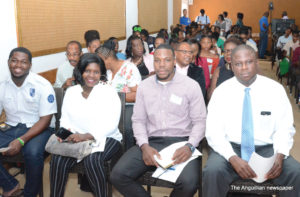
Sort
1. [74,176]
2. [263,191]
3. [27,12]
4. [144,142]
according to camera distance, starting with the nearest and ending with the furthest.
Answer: [263,191] < [144,142] < [74,176] < [27,12]

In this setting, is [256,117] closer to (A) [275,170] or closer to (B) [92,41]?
(A) [275,170]

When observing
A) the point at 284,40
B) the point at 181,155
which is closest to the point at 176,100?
the point at 181,155

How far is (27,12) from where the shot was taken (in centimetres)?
391

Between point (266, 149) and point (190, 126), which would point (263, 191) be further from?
point (190, 126)

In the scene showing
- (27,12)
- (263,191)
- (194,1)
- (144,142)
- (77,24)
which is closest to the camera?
(263,191)

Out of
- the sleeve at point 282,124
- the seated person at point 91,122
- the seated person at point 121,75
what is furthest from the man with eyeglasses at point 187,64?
the sleeve at point 282,124

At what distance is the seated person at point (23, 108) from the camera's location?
2.85m

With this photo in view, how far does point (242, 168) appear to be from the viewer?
2.19 metres

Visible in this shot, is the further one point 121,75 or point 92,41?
point 92,41

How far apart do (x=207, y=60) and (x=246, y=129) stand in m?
2.54

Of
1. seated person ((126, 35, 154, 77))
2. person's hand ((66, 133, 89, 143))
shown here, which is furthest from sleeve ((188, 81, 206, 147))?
seated person ((126, 35, 154, 77))

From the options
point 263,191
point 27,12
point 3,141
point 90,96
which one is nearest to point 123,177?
point 90,96

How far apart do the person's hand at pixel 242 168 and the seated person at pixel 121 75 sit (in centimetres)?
137

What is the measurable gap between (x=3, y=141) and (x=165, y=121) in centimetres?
145
